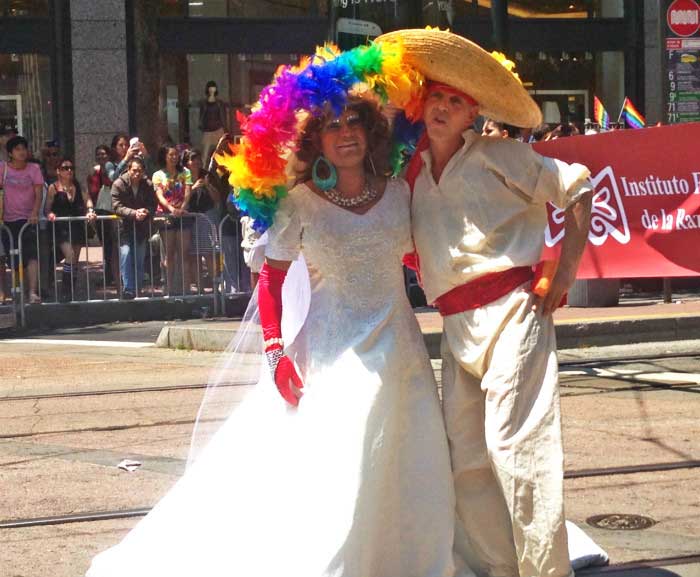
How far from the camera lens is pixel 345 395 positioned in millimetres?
4402

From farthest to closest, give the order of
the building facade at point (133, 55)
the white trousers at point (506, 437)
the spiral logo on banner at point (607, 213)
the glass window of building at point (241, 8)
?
the glass window of building at point (241, 8) < the building facade at point (133, 55) < the spiral logo on banner at point (607, 213) < the white trousers at point (506, 437)

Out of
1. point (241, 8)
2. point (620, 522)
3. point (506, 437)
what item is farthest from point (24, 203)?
point (506, 437)

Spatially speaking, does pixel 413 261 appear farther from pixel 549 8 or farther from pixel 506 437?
pixel 549 8

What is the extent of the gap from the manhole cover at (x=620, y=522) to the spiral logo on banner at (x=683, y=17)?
8.93m

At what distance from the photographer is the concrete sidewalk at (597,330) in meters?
10.6

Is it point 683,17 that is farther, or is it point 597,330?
point 683,17

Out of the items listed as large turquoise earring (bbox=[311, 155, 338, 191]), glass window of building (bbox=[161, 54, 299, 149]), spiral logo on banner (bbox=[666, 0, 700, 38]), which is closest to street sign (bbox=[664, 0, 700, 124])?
spiral logo on banner (bbox=[666, 0, 700, 38])

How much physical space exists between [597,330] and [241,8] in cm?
1118

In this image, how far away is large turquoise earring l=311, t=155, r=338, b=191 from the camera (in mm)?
4473

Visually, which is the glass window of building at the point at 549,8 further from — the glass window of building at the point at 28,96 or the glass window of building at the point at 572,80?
the glass window of building at the point at 28,96

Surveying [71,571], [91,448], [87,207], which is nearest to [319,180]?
[71,571]

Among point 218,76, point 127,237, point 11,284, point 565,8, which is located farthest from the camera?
point 565,8

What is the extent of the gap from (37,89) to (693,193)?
12063 millimetres

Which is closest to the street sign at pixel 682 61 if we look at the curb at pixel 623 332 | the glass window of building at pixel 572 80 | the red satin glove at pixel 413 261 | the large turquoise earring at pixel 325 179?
the curb at pixel 623 332
